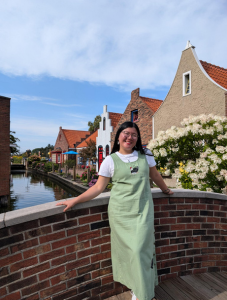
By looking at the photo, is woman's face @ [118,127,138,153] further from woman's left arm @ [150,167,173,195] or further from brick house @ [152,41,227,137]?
brick house @ [152,41,227,137]

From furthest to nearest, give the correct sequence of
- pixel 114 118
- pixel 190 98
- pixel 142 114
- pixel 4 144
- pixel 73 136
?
pixel 73 136 < pixel 114 118 < pixel 142 114 < pixel 4 144 < pixel 190 98

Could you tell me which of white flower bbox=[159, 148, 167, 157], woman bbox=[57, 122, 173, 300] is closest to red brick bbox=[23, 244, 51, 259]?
woman bbox=[57, 122, 173, 300]

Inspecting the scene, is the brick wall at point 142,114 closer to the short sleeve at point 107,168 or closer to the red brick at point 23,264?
the short sleeve at point 107,168

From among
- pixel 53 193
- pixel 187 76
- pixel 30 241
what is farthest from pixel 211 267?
pixel 53 193

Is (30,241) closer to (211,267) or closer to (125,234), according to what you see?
(125,234)

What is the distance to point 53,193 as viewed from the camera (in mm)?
15648

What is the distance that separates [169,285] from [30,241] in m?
1.63

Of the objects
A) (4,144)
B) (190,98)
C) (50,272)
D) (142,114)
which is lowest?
(50,272)

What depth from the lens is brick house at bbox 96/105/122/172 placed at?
2036 cm

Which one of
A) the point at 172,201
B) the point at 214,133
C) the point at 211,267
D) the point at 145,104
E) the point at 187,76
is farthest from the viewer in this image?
the point at 145,104

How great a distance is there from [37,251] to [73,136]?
33.8m

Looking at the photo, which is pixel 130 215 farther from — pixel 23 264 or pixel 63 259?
pixel 23 264

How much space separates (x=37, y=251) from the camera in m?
1.74

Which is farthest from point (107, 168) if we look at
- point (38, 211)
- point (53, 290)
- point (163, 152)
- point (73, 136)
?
point (73, 136)
